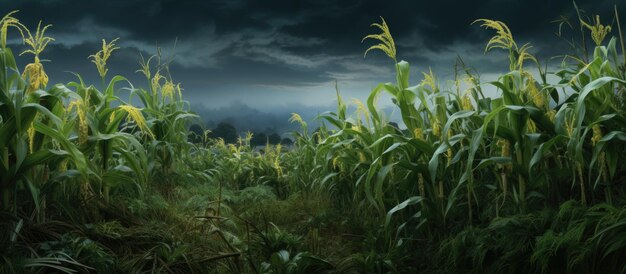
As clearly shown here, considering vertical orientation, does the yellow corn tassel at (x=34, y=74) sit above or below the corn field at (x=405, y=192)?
above

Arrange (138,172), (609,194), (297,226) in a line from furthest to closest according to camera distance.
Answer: (297,226) < (138,172) < (609,194)

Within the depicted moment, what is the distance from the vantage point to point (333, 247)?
334 cm

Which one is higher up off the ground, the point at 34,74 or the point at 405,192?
the point at 34,74

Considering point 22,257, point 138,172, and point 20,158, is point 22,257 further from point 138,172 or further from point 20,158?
point 138,172

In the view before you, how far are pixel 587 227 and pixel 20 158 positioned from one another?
2582 mm

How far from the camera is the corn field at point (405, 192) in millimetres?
2482

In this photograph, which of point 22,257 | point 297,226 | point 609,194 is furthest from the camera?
point 297,226

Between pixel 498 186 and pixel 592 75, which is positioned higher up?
pixel 592 75

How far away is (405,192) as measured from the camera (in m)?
3.50

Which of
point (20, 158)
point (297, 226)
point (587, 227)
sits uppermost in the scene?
point (20, 158)

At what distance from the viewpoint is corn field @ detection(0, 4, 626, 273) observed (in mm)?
2482

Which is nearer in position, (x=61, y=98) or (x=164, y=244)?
(x=164, y=244)

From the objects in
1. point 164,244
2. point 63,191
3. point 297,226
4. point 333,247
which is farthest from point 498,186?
point 63,191

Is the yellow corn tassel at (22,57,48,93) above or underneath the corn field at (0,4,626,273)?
above
